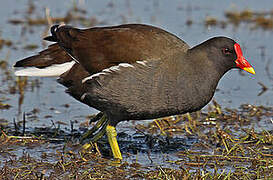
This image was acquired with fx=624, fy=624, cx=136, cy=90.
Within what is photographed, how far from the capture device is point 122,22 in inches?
384

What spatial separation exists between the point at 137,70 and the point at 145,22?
4608 millimetres

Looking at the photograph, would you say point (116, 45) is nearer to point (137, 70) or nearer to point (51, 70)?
point (137, 70)

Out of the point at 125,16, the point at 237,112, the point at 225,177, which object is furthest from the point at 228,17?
the point at 225,177

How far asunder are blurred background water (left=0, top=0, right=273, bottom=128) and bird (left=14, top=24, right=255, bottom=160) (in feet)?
3.74

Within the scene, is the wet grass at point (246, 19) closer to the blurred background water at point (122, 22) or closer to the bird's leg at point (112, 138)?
the blurred background water at point (122, 22)

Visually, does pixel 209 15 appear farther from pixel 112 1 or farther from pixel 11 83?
pixel 11 83

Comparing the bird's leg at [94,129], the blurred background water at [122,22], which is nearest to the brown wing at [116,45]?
the bird's leg at [94,129]

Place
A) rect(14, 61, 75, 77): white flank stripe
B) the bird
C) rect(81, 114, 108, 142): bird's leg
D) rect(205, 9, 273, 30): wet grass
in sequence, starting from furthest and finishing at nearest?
rect(205, 9, 273, 30): wet grass → rect(81, 114, 108, 142): bird's leg → rect(14, 61, 75, 77): white flank stripe → the bird

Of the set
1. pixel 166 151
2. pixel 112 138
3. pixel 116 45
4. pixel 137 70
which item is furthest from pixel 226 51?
pixel 112 138

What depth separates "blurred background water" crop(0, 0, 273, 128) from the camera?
6.96 meters

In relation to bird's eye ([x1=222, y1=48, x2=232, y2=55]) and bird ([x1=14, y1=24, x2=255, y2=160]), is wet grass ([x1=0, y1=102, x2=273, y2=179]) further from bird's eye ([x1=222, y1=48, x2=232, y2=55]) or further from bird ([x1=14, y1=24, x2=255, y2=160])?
bird's eye ([x1=222, y1=48, x2=232, y2=55])

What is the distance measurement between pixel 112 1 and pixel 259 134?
553cm

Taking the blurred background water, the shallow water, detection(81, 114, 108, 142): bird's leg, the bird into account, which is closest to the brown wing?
the bird

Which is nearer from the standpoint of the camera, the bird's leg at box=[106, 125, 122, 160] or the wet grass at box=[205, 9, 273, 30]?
the bird's leg at box=[106, 125, 122, 160]
